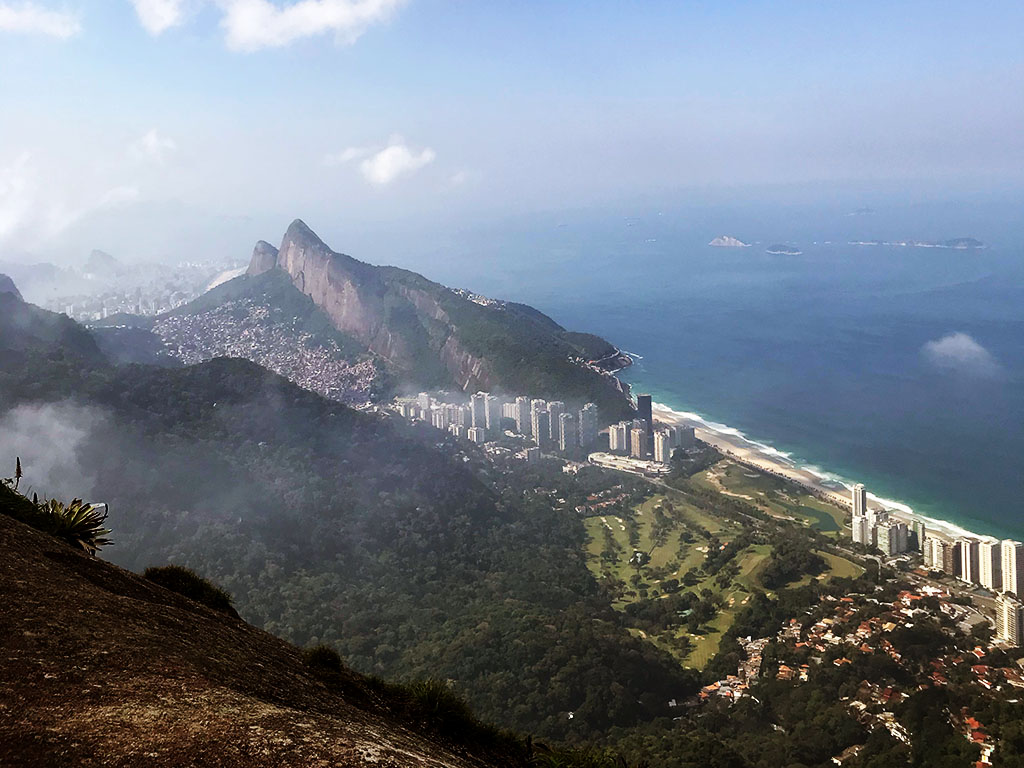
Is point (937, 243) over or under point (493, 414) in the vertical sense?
over

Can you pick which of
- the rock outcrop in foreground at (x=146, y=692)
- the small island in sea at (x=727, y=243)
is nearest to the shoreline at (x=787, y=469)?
the rock outcrop in foreground at (x=146, y=692)

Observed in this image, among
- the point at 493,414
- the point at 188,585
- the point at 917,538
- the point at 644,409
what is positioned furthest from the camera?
the point at 493,414

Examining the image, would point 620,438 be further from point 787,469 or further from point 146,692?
point 146,692

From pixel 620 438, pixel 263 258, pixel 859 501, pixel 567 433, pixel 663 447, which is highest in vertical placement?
pixel 263 258

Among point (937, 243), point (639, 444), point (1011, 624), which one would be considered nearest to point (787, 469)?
point (639, 444)

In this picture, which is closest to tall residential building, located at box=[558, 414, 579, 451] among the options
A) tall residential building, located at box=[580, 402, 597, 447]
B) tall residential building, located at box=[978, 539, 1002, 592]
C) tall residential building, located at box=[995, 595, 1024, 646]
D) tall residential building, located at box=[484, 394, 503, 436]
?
tall residential building, located at box=[580, 402, 597, 447]

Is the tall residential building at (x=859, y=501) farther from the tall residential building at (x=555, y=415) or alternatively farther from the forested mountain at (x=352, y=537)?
the tall residential building at (x=555, y=415)

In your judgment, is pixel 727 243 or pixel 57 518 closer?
pixel 57 518

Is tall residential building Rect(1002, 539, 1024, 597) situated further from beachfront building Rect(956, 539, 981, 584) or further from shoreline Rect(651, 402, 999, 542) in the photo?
shoreline Rect(651, 402, 999, 542)
